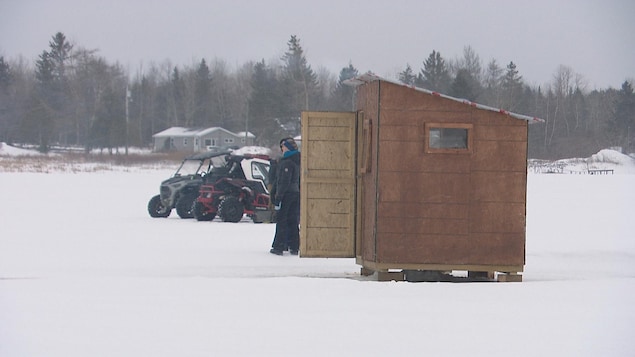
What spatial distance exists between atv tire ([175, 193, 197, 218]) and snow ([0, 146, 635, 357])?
163 inches

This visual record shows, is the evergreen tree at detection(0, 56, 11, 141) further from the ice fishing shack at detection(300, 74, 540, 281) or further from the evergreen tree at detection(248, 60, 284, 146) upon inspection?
the ice fishing shack at detection(300, 74, 540, 281)

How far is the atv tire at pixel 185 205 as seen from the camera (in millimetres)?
22172

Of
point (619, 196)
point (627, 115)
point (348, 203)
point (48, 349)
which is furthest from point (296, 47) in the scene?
point (48, 349)

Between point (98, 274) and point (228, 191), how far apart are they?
961 centimetres

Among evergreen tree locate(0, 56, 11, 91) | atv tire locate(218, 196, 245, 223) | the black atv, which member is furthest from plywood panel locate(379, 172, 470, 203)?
evergreen tree locate(0, 56, 11, 91)

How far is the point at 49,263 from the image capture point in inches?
499

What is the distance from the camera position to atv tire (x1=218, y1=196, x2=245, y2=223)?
20.6m

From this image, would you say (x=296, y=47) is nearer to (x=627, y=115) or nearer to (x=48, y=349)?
(x=627, y=115)

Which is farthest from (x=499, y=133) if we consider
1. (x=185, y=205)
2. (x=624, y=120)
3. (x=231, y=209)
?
(x=624, y=120)

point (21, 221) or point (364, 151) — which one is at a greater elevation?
point (364, 151)

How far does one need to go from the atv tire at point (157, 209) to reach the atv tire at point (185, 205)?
1.62ft

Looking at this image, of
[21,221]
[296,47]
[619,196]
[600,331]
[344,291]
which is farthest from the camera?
[296,47]

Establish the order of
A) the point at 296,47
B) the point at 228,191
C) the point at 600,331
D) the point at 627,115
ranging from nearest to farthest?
the point at 600,331
the point at 228,191
the point at 627,115
the point at 296,47

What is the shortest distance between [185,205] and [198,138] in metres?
69.1
